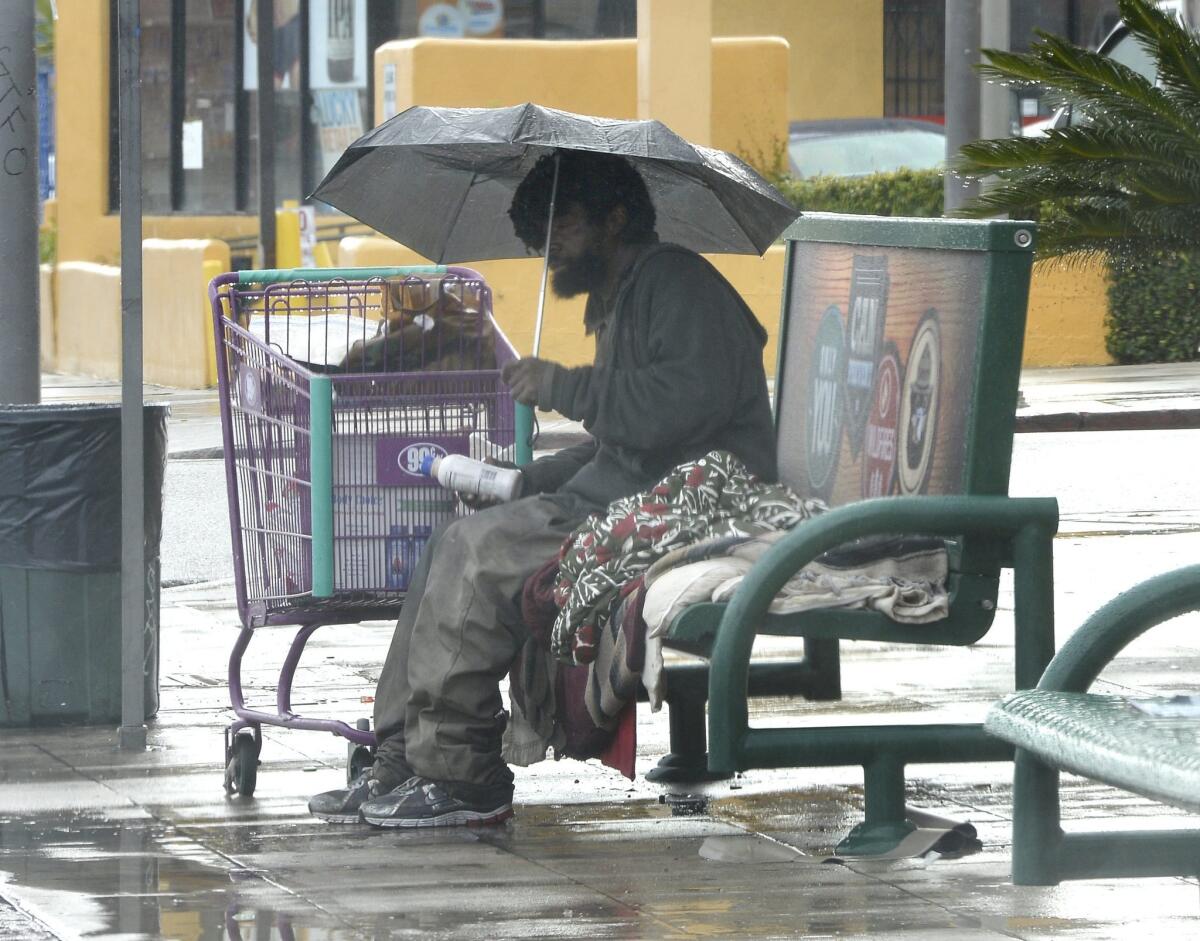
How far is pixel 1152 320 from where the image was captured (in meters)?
20.2

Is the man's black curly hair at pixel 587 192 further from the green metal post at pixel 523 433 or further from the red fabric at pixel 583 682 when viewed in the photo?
the red fabric at pixel 583 682

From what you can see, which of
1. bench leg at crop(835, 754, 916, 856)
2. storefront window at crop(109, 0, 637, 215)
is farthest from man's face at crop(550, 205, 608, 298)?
storefront window at crop(109, 0, 637, 215)

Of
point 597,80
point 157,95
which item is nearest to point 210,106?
point 157,95

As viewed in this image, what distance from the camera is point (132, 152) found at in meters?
6.81

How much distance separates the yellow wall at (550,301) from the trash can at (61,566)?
12.4m

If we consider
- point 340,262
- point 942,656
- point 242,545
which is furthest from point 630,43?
point 242,545

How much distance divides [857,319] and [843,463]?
1.21 ft

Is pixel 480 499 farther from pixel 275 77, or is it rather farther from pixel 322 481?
pixel 275 77

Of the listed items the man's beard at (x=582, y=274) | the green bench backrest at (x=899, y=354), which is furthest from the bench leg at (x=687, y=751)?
the man's beard at (x=582, y=274)

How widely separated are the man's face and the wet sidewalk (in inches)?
53.3

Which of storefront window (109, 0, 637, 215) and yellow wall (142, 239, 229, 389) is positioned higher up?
storefront window (109, 0, 637, 215)

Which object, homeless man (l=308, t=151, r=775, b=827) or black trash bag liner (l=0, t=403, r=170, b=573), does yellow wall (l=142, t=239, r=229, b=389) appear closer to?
black trash bag liner (l=0, t=403, r=170, b=573)

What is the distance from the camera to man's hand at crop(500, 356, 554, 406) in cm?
571

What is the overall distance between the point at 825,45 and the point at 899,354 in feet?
77.9
